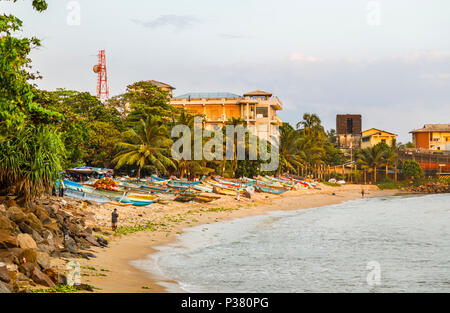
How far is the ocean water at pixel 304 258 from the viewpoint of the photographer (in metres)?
17.1

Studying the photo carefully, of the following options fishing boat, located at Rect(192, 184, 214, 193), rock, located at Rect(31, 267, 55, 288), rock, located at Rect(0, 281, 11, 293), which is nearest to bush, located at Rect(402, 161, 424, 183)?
fishing boat, located at Rect(192, 184, 214, 193)

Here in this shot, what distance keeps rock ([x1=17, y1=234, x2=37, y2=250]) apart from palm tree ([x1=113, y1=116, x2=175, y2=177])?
110 feet

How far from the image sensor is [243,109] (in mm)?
85875

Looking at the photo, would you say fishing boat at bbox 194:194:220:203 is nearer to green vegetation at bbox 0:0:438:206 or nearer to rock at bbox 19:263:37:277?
green vegetation at bbox 0:0:438:206

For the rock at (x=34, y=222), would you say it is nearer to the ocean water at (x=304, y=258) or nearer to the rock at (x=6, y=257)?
the ocean water at (x=304, y=258)

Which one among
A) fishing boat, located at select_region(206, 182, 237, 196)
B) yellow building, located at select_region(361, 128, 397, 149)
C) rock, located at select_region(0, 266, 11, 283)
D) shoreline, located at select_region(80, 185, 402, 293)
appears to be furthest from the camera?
yellow building, located at select_region(361, 128, 397, 149)

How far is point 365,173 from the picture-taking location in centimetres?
9838

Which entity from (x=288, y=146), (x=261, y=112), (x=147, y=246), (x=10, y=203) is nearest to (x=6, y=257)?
(x=10, y=203)

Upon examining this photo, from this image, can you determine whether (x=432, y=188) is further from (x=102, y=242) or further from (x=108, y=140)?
(x=102, y=242)

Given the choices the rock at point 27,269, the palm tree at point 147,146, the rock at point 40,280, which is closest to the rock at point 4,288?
the rock at point 40,280

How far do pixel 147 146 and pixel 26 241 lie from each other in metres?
35.7

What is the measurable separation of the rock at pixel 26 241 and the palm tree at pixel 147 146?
33.6m

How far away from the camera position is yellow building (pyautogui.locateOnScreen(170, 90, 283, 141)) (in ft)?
278
